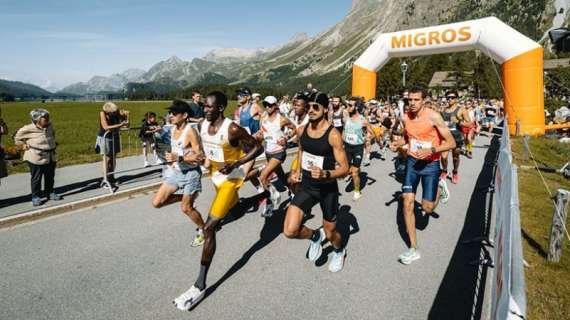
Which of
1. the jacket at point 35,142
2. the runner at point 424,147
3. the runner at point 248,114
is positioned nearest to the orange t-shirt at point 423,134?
the runner at point 424,147

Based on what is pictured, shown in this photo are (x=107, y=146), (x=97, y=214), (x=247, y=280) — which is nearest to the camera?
(x=247, y=280)

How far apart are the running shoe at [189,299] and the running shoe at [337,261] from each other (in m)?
1.60

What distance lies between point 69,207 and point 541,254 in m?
7.96

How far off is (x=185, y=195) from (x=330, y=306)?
7.87ft

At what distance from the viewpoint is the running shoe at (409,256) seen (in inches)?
175

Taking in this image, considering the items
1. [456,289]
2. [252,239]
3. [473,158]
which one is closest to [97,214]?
[252,239]

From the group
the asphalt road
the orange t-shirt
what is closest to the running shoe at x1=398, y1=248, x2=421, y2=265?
the asphalt road

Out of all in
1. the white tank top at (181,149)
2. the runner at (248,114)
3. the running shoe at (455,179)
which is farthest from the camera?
the running shoe at (455,179)

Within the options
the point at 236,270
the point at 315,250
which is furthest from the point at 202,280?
the point at 315,250

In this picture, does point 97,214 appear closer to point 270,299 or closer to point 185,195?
point 185,195

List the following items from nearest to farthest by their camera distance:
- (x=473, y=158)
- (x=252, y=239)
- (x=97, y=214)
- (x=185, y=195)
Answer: (x=185, y=195)
(x=252, y=239)
(x=97, y=214)
(x=473, y=158)

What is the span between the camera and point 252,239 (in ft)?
17.3

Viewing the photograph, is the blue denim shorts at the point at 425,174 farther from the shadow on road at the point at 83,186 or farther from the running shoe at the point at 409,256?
the shadow on road at the point at 83,186

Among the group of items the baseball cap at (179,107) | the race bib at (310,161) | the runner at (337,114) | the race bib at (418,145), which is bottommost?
the race bib at (310,161)
